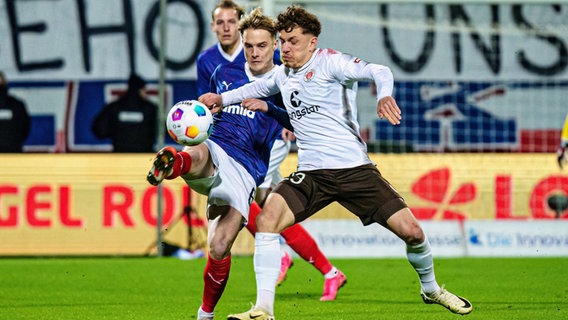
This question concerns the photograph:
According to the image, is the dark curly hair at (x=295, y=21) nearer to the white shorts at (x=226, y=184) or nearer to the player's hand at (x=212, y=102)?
the player's hand at (x=212, y=102)

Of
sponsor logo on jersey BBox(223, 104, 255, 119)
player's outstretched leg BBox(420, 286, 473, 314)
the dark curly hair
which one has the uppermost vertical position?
the dark curly hair

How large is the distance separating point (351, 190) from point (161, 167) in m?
1.15

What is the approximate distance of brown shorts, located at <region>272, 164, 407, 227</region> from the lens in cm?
662

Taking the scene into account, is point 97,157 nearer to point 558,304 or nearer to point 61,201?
point 61,201

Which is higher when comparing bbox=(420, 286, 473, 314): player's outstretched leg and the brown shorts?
the brown shorts

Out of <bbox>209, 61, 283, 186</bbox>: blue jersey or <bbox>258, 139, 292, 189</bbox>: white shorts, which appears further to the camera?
<bbox>258, 139, 292, 189</bbox>: white shorts

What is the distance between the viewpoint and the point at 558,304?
7.73 meters

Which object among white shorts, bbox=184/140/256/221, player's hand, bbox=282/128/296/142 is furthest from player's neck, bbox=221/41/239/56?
white shorts, bbox=184/140/256/221

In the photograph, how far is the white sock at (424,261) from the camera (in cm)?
671

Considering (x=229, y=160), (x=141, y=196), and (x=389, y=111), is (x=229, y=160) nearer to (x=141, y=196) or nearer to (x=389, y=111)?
(x=389, y=111)

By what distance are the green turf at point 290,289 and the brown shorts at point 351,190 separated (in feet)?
2.68

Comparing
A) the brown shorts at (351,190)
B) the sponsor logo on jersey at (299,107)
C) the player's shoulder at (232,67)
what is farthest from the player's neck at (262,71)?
the brown shorts at (351,190)

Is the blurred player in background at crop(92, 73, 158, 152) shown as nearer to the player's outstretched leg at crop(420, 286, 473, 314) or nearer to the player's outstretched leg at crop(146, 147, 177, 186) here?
the player's outstretched leg at crop(146, 147, 177, 186)

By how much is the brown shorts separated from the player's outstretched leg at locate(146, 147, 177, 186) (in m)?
0.65
